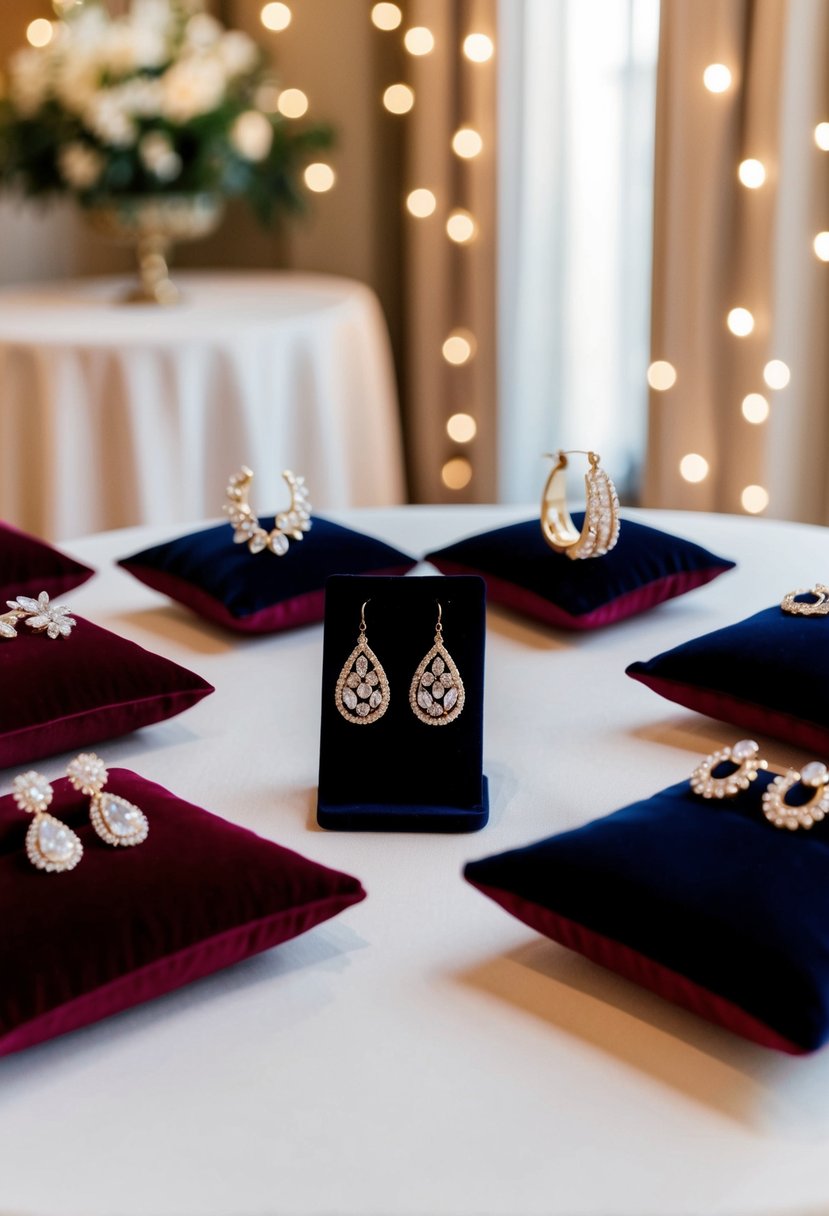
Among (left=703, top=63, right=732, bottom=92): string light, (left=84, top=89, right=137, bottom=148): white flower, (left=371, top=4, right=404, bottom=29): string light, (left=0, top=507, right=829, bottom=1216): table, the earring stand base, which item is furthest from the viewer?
(left=371, top=4, right=404, bottom=29): string light

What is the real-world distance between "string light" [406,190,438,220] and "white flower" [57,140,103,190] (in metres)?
0.79

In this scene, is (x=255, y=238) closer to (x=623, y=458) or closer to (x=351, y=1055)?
(x=623, y=458)

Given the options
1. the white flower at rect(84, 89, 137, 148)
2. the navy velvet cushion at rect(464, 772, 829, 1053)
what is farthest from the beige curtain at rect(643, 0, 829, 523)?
the navy velvet cushion at rect(464, 772, 829, 1053)

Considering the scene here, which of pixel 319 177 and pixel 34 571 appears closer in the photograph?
pixel 34 571

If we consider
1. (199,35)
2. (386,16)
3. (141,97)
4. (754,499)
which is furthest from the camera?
(386,16)

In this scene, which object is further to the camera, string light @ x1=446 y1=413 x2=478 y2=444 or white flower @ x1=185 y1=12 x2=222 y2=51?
string light @ x1=446 y1=413 x2=478 y2=444

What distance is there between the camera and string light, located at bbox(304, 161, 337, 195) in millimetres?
3154

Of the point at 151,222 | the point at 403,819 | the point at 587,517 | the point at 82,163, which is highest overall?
the point at 82,163

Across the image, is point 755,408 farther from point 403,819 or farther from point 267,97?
point 403,819

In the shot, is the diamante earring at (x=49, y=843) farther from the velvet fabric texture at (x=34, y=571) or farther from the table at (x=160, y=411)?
the table at (x=160, y=411)

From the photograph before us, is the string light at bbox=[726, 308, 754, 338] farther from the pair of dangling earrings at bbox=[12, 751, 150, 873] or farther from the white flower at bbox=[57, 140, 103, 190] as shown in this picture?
the pair of dangling earrings at bbox=[12, 751, 150, 873]

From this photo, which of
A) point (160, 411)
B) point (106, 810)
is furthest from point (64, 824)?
point (160, 411)

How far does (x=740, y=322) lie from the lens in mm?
2646

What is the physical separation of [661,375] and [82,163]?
120 cm
